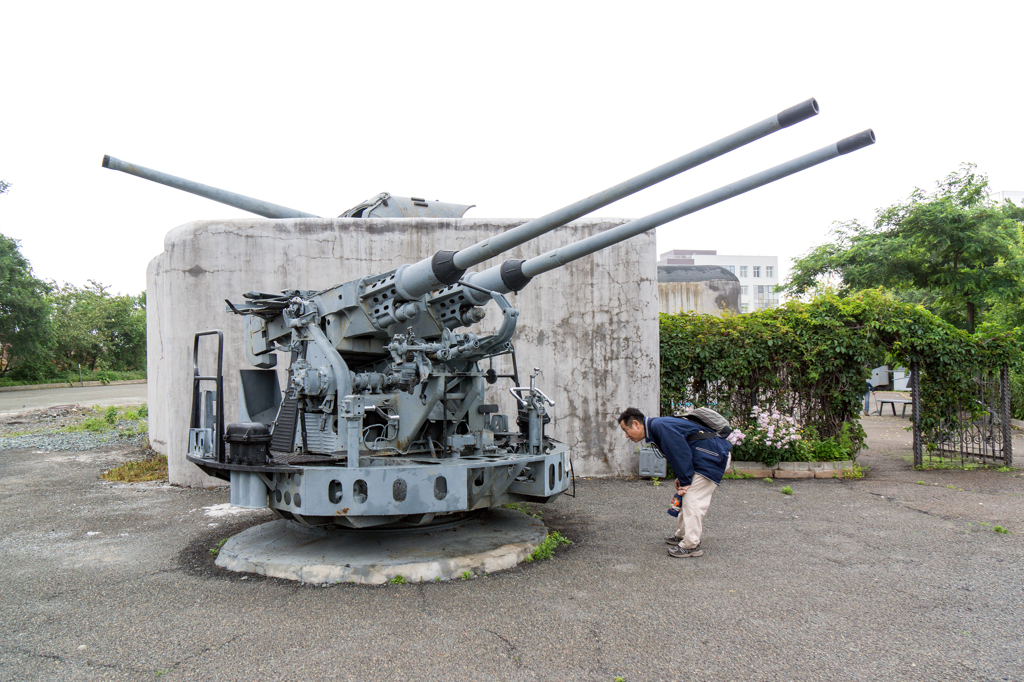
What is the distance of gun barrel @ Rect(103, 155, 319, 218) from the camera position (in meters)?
8.02

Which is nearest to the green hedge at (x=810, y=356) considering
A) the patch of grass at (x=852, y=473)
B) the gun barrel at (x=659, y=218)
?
the patch of grass at (x=852, y=473)

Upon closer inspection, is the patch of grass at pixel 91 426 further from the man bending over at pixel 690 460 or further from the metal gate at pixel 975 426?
the metal gate at pixel 975 426

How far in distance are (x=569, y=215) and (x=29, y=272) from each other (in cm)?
3584

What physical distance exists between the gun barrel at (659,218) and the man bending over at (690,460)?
1.47m

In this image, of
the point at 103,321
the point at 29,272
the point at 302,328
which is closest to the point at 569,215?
the point at 302,328

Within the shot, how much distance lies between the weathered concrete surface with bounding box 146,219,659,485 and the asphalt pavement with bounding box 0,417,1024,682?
2.20 m

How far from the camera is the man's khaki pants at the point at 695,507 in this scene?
5.84 meters

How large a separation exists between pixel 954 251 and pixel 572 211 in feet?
60.3

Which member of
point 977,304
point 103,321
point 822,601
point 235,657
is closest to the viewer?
point 235,657

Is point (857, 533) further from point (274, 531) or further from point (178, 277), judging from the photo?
point (178, 277)

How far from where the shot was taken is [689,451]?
577cm

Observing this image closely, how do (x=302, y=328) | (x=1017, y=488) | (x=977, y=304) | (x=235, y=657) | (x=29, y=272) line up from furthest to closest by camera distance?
1. (x=29, y=272)
2. (x=977, y=304)
3. (x=1017, y=488)
4. (x=302, y=328)
5. (x=235, y=657)

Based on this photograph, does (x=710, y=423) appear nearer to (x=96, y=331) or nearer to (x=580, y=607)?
(x=580, y=607)

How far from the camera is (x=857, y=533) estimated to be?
665cm
